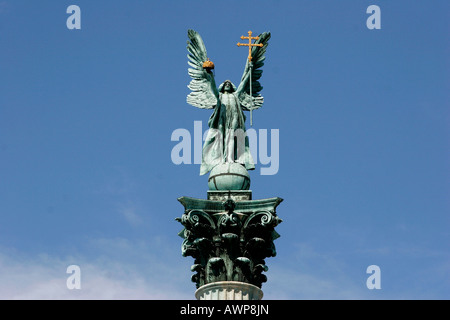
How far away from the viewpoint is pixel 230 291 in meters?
41.6

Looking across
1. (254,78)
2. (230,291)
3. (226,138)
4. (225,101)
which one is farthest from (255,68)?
(230,291)

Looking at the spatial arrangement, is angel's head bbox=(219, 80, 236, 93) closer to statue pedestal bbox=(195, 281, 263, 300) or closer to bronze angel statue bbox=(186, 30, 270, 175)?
bronze angel statue bbox=(186, 30, 270, 175)

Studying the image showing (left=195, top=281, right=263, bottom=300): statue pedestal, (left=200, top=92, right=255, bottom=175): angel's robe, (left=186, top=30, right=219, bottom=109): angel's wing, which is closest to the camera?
(left=195, top=281, right=263, bottom=300): statue pedestal

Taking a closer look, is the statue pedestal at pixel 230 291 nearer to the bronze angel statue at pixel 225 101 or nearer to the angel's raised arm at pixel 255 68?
the bronze angel statue at pixel 225 101

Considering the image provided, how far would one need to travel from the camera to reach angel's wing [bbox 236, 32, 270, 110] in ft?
152

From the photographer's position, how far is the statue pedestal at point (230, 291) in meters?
41.5

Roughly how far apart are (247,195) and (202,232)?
2.38 m

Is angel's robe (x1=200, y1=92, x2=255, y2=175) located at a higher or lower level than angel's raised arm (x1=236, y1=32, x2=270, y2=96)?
lower

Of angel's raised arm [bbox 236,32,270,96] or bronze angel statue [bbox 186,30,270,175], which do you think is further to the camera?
angel's raised arm [bbox 236,32,270,96]

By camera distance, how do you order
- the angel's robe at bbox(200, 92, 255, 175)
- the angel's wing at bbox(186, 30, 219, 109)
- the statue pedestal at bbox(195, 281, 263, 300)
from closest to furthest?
the statue pedestal at bbox(195, 281, 263, 300) < the angel's robe at bbox(200, 92, 255, 175) < the angel's wing at bbox(186, 30, 219, 109)

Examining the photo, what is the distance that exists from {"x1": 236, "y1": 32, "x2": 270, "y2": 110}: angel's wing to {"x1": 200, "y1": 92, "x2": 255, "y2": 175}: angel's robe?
0.47m

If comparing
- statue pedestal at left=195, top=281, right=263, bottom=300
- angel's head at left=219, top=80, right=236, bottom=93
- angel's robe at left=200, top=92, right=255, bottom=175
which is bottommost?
statue pedestal at left=195, top=281, right=263, bottom=300

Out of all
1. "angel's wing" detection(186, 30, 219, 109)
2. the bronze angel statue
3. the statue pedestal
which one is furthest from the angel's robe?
the statue pedestal
